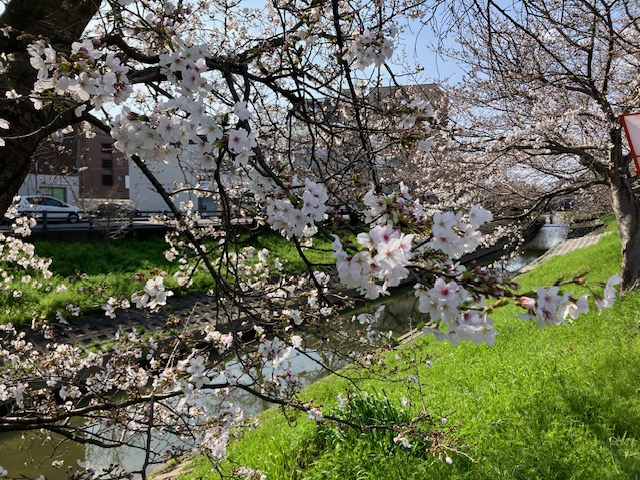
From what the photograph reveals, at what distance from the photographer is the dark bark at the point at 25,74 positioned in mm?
2414

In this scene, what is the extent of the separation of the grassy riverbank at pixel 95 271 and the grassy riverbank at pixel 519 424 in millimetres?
4336

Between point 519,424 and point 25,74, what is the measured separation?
4.17m

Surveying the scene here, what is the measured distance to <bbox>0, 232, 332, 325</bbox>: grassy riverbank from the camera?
956 centimetres

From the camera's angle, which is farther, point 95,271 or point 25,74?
point 95,271

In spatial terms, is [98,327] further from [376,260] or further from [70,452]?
[376,260]

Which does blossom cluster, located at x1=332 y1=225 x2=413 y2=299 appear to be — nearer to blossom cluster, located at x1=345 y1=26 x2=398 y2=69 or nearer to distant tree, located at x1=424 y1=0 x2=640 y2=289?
blossom cluster, located at x1=345 y1=26 x2=398 y2=69

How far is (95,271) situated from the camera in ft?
43.9

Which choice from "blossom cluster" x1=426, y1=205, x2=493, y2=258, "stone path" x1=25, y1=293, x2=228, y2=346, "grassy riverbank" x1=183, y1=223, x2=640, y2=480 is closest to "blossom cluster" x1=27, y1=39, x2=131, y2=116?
"blossom cluster" x1=426, y1=205, x2=493, y2=258

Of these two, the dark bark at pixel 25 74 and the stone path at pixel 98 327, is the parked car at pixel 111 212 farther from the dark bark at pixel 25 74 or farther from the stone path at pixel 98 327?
the dark bark at pixel 25 74

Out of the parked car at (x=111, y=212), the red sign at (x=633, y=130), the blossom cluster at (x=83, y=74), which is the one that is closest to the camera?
the blossom cluster at (x=83, y=74)

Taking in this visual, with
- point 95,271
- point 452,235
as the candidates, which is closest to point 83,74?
point 452,235

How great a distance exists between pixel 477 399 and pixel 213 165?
3.65 metres

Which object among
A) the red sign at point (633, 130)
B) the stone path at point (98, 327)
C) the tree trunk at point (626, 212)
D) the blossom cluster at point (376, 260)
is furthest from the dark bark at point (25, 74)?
the tree trunk at point (626, 212)

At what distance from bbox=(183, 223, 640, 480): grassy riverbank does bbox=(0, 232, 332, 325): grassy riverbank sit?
4336 millimetres
